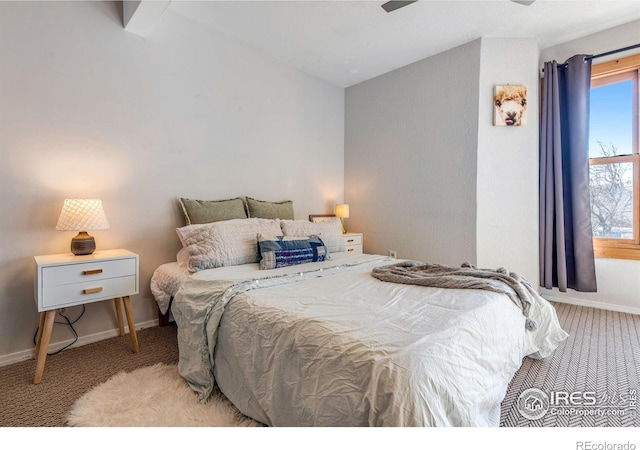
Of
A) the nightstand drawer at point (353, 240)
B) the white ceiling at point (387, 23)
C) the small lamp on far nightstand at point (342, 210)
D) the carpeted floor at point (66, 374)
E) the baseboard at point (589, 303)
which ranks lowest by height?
the carpeted floor at point (66, 374)

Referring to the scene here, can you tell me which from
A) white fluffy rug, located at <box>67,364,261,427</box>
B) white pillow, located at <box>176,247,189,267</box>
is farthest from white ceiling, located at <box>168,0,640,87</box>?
white fluffy rug, located at <box>67,364,261,427</box>

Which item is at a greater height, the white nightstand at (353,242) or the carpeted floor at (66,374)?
the white nightstand at (353,242)

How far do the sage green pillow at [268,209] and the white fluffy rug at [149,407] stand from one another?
1617 millimetres

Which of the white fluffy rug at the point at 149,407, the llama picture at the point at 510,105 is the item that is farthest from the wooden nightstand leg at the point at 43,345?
the llama picture at the point at 510,105

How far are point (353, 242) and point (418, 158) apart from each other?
4.06ft

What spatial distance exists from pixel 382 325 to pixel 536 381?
4.14ft

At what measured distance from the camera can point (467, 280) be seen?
1.72m

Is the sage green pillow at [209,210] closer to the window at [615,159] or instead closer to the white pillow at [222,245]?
the white pillow at [222,245]

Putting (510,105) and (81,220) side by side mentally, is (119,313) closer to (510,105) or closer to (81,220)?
(81,220)

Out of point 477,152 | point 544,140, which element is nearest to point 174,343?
point 477,152

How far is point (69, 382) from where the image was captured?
175 centimetres

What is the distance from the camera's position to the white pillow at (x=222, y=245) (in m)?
2.10

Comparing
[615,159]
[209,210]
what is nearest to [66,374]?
[209,210]
